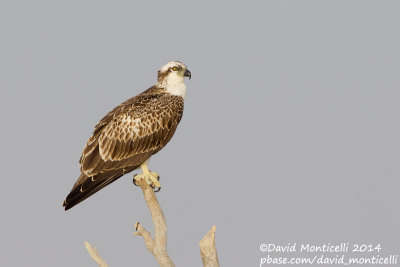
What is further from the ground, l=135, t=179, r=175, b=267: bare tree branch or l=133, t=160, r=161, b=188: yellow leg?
l=133, t=160, r=161, b=188: yellow leg

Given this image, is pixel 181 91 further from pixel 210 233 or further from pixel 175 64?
pixel 210 233

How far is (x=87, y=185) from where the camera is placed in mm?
15945

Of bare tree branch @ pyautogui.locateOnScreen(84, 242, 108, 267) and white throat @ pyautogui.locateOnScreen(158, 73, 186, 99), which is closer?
bare tree branch @ pyautogui.locateOnScreen(84, 242, 108, 267)

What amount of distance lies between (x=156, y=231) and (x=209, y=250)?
4.06 feet

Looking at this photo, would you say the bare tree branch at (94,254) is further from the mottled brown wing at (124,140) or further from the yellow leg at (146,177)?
the yellow leg at (146,177)

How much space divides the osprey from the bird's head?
21mm

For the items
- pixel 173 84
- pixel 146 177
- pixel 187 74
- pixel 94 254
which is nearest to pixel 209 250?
pixel 146 177

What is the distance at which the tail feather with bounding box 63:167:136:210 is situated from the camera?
15.8 meters

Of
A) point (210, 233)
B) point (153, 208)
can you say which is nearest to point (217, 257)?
point (210, 233)

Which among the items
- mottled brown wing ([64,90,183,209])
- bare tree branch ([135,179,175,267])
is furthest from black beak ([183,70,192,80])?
bare tree branch ([135,179,175,267])

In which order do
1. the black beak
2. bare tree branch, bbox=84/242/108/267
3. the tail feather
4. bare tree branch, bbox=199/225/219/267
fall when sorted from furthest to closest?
the black beak
bare tree branch, bbox=84/242/108/267
bare tree branch, bbox=199/225/219/267
the tail feather

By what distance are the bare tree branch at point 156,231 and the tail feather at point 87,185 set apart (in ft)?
2.70

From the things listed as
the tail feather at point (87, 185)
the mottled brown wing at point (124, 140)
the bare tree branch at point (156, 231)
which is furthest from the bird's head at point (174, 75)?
the tail feather at point (87, 185)

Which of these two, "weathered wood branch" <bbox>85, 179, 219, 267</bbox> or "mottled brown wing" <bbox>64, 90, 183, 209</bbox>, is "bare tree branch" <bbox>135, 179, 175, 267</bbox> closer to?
"weathered wood branch" <bbox>85, 179, 219, 267</bbox>
